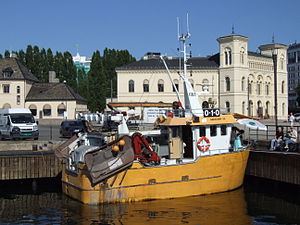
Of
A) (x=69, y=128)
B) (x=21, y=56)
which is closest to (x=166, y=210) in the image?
(x=69, y=128)

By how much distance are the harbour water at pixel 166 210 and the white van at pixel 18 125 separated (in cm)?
1143

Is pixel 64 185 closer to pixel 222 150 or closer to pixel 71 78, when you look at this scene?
pixel 222 150

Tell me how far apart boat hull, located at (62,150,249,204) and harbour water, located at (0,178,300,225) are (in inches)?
13.8

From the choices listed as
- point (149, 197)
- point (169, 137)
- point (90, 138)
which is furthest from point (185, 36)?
point (149, 197)

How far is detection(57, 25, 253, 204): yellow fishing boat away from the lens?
2002cm

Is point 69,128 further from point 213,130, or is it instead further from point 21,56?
point 21,56

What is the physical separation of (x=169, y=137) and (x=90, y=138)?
421cm

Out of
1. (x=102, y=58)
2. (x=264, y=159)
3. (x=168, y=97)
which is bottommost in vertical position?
(x=264, y=159)

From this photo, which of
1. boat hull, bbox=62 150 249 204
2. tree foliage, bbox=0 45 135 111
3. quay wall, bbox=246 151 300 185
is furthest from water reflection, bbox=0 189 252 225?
tree foliage, bbox=0 45 135 111

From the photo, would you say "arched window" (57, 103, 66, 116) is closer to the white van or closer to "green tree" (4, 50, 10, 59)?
"green tree" (4, 50, 10, 59)

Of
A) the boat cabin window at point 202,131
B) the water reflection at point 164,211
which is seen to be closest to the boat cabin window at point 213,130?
the boat cabin window at point 202,131

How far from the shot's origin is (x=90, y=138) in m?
24.3

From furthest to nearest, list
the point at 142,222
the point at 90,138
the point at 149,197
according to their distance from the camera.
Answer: the point at 90,138, the point at 149,197, the point at 142,222

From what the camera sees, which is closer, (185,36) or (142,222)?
(142,222)
